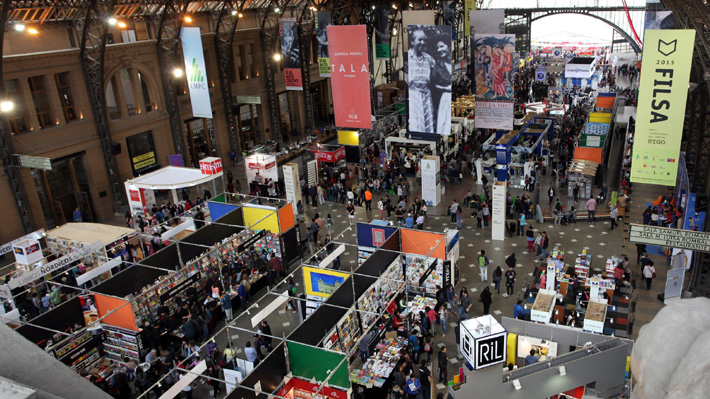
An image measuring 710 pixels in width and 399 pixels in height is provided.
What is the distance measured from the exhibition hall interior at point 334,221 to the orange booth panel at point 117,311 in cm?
7

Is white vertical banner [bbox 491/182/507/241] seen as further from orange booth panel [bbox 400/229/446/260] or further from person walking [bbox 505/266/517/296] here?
orange booth panel [bbox 400/229/446/260]

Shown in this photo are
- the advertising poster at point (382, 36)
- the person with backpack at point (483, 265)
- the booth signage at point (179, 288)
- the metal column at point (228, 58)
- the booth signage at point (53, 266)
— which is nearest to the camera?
the booth signage at point (179, 288)

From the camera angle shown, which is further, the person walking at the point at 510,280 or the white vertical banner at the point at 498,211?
the white vertical banner at the point at 498,211

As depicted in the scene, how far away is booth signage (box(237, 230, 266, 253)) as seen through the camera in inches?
726

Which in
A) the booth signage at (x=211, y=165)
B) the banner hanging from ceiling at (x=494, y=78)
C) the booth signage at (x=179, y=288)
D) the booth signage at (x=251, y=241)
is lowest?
the booth signage at (x=179, y=288)

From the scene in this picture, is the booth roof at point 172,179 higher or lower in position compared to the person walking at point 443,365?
higher

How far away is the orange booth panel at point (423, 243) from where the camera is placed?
16328mm

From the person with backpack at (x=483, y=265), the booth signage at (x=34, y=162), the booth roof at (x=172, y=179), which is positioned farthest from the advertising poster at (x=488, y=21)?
the booth signage at (x=34, y=162)

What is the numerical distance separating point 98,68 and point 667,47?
22161 millimetres

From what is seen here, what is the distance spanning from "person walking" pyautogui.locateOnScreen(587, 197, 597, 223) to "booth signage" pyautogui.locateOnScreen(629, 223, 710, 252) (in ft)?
24.2

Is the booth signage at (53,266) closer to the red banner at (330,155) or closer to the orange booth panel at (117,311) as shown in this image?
the orange booth panel at (117,311)

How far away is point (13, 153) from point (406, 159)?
17.5m

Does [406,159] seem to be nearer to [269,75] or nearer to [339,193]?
[339,193]

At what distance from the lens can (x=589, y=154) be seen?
2619 cm
